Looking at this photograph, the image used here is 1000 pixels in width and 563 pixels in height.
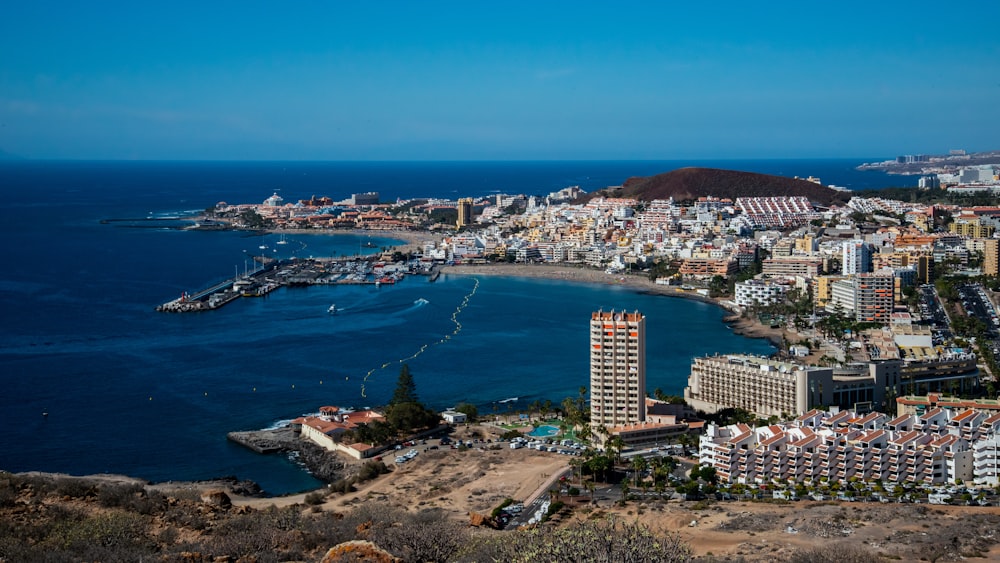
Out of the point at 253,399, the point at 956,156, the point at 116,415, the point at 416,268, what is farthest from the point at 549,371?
the point at 956,156

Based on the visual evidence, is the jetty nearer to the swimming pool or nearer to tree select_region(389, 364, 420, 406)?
tree select_region(389, 364, 420, 406)

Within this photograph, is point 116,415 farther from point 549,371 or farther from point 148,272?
point 148,272

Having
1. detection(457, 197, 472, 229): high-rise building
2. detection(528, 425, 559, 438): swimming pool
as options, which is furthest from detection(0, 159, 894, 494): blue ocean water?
detection(457, 197, 472, 229): high-rise building

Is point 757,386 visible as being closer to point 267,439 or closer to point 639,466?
point 639,466

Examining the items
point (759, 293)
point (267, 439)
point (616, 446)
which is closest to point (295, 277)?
point (759, 293)

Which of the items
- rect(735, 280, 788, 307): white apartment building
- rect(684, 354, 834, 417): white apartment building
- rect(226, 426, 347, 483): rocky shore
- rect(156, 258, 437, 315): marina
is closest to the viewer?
rect(226, 426, 347, 483): rocky shore

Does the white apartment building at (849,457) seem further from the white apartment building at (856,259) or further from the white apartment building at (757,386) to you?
the white apartment building at (856,259)
